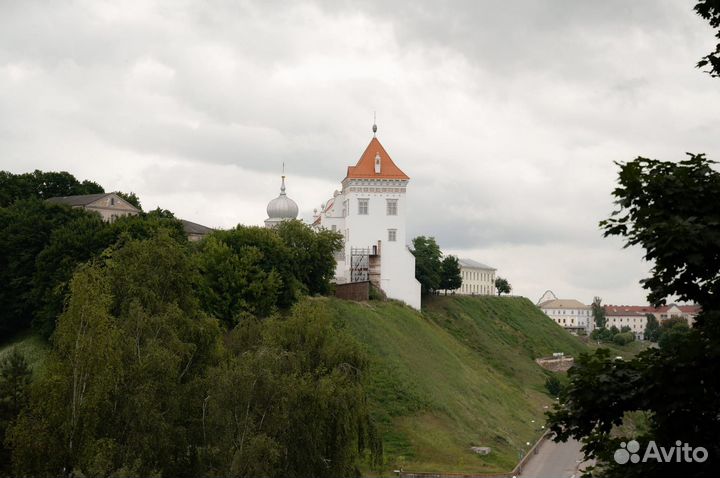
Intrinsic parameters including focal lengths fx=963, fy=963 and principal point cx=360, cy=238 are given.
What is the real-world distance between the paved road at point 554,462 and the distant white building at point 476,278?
86963mm

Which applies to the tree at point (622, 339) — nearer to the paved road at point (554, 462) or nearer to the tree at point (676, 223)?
the paved road at point (554, 462)

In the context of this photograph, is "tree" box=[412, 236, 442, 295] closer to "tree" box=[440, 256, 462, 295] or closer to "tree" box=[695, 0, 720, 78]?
"tree" box=[440, 256, 462, 295]

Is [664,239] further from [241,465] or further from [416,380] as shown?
[416,380]

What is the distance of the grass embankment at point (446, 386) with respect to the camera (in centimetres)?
5244

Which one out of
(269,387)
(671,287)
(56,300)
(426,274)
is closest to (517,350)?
(426,274)

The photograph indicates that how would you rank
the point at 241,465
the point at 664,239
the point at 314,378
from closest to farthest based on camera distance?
the point at 664,239 < the point at 241,465 < the point at 314,378

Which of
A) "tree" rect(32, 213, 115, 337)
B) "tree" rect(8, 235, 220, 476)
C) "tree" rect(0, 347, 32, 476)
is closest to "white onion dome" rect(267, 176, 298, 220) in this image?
"tree" rect(32, 213, 115, 337)

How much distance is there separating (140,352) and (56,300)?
85.3ft

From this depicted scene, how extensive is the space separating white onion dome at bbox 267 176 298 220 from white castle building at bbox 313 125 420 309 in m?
15.7

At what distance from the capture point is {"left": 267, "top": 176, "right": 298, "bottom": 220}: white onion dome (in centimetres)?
9212

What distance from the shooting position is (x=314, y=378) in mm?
36750

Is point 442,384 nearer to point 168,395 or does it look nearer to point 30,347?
point 30,347

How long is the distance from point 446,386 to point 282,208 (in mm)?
33280

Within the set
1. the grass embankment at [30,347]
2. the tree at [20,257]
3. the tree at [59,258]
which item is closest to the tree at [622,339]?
the tree at [20,257]
